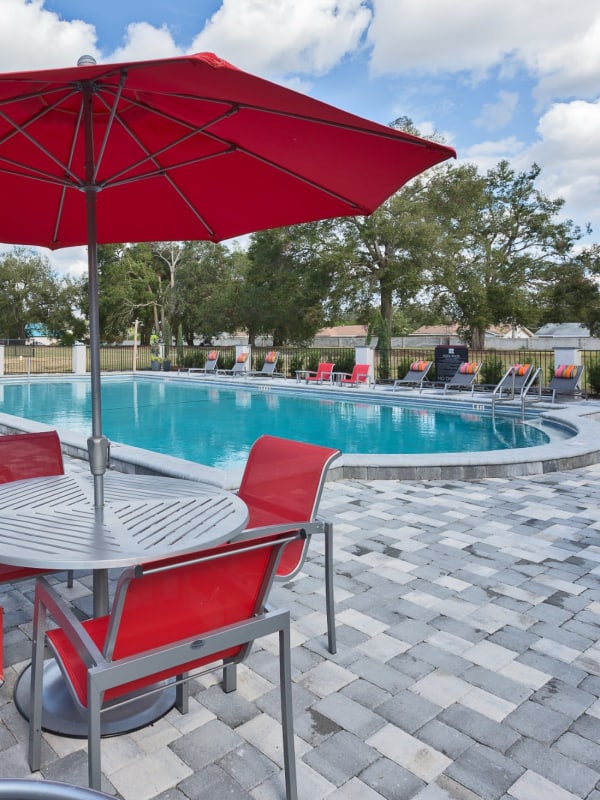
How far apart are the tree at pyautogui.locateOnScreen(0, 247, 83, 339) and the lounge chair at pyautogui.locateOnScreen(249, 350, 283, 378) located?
78.5 feet

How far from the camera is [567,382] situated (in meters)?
11.8

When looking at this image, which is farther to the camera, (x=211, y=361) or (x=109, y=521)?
(x=211, y=361)

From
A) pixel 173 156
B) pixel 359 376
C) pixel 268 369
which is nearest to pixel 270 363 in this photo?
pixel 268 369


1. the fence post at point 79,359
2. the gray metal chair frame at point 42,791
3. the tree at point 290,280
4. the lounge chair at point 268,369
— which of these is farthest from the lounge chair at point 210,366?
the gray metal chair frame at point 42,791

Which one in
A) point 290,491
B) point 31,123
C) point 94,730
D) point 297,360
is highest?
point 31,123

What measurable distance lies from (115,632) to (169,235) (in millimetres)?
2756

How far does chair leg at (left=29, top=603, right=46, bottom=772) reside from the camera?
1.82 m

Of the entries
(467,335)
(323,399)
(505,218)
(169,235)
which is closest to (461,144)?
(505,218)

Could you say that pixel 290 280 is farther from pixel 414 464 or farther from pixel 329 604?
pixel 329 604

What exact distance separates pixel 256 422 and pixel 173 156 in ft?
26.8

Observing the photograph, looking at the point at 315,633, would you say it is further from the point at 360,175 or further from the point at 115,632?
the point at 360,175

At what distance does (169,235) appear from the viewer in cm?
376

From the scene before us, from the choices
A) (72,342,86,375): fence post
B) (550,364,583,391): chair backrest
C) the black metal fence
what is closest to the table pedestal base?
(550,364,583,391): chair backrest

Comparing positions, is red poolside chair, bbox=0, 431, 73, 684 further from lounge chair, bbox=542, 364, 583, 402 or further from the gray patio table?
lounge chair, bbox=542, 364, 583, 402
